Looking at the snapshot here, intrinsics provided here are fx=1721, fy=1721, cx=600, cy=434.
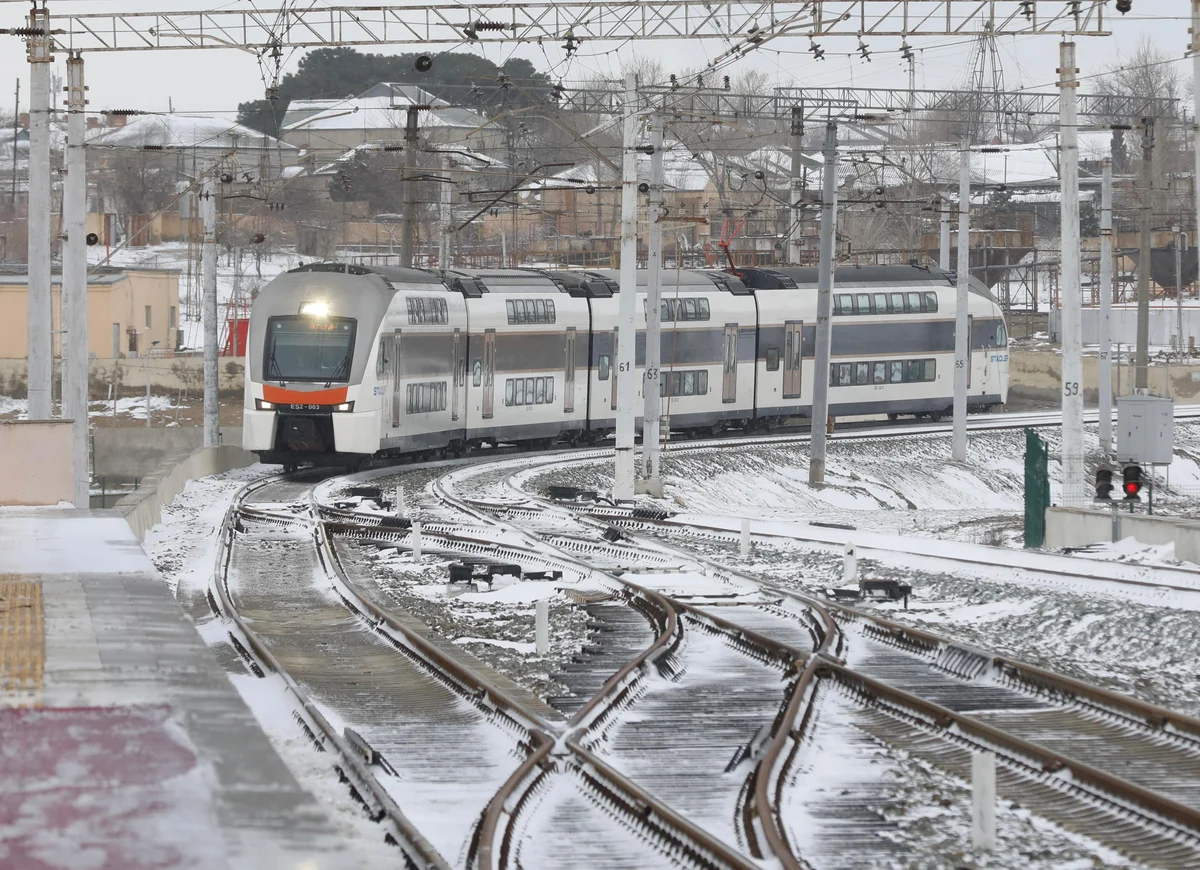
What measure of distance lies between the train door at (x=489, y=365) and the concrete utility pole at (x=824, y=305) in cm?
682

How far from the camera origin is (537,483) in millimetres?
32594

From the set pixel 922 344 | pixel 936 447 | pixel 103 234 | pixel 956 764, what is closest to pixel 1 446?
Result: pixel 956 764

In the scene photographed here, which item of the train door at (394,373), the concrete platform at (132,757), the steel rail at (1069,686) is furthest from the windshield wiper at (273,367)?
the concrete platform at (132,757)

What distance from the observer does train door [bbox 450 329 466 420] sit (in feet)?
115

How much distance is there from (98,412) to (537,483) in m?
29.7

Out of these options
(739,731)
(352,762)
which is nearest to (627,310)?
(739,731)

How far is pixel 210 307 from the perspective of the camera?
35469 mm

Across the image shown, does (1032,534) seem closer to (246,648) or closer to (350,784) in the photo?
(246,648)

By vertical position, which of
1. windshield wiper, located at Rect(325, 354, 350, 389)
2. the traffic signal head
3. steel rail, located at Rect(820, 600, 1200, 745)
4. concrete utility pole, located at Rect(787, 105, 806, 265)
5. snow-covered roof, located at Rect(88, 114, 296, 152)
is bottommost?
steel rail, located at Rect(820, 600, 1200, 745)

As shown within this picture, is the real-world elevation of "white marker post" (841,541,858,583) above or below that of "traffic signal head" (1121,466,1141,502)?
below

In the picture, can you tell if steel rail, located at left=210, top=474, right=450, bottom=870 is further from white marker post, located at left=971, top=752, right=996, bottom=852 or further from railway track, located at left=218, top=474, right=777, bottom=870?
white marker post, located at left=971, top=752, right=996, bottom=852

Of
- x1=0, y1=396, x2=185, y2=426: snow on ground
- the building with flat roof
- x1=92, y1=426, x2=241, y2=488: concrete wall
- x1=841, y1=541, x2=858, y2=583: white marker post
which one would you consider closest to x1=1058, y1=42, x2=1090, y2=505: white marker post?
x1=841, y1=541, x2=858, y2=583: white marker post

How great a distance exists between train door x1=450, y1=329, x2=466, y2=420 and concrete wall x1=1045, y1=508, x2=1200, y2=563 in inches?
555

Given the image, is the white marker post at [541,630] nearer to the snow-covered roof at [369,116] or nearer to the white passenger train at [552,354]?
the white passenger train at [552,354]
